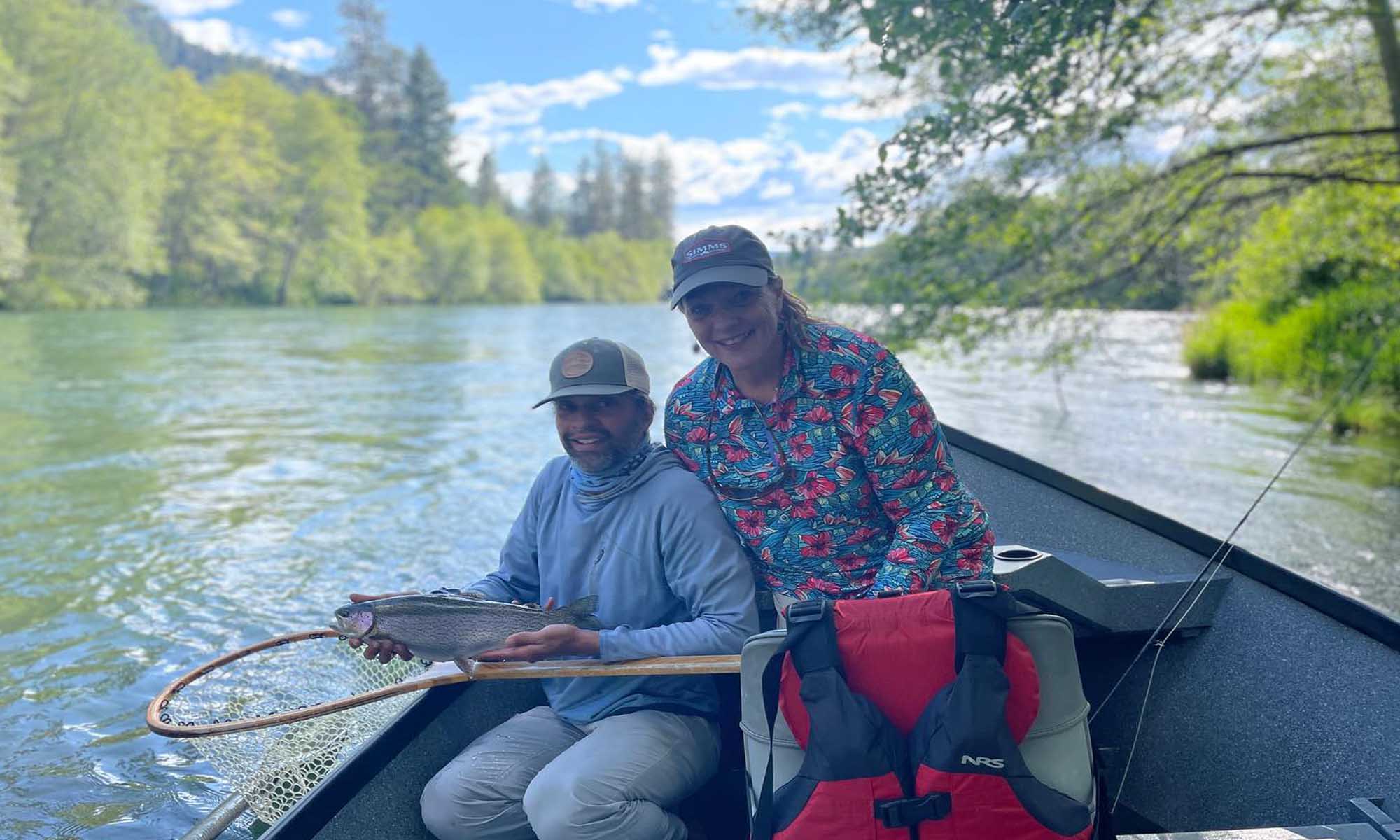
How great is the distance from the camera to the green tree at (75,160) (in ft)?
104

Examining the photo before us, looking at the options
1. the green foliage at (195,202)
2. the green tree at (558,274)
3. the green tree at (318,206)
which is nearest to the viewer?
the green foliage at (195,202)

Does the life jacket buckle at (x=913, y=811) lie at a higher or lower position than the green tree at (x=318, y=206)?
lower

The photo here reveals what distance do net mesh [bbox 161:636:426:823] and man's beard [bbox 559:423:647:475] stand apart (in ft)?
2.39

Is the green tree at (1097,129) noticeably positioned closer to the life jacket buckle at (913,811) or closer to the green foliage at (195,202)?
the life jacket buckle at (913,811)

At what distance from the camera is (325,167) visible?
51.7m

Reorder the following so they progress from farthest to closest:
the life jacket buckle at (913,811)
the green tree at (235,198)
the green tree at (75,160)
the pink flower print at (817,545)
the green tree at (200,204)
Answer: the green tree at (235,198) → the green tree at (200,204) → the green tree at (75,160) → the pink flower print at (817,545) → the life jacket buckle at (913,811)

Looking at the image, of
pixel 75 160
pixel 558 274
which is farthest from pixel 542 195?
pixel 75 160

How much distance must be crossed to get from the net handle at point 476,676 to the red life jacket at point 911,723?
38cm

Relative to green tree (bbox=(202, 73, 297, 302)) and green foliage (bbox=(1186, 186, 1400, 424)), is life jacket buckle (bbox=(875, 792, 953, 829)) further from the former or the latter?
green tree (bbox=(202, 73, 297, 302))

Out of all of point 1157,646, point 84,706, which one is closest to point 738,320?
point 1157,646

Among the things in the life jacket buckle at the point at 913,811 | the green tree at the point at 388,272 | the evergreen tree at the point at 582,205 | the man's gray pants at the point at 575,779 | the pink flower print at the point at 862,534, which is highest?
the evergreen tree at the point at 582,205

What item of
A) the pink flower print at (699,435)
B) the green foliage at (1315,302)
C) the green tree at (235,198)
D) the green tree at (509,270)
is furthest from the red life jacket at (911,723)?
the green tree at (509,270)

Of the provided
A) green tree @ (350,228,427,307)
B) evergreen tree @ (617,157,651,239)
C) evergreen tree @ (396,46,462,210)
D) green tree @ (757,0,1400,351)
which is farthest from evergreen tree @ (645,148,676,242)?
green tree @ (757,0,1400,351)

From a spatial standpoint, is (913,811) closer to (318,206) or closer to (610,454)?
(610,454)
